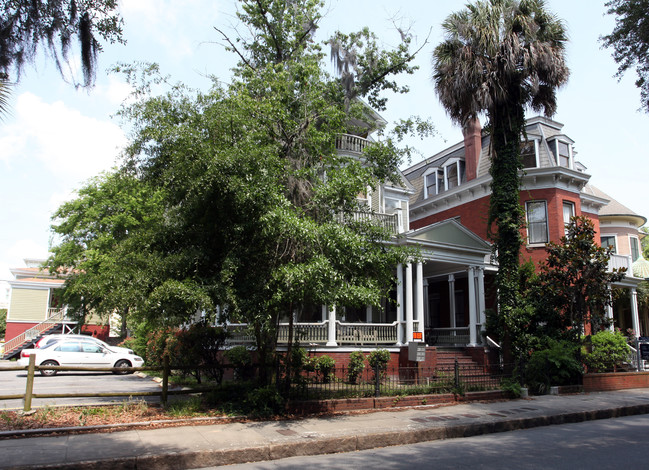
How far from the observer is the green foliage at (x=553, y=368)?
14680mm

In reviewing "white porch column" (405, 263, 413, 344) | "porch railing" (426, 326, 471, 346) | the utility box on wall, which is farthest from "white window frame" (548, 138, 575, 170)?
the utility box on wall

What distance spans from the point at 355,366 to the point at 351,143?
10.1m

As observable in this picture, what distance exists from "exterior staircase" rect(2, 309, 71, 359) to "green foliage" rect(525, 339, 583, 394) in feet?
101

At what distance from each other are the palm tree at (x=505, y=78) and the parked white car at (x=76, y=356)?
16517 mm

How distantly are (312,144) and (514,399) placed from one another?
938 cm

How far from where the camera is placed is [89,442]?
7590mm

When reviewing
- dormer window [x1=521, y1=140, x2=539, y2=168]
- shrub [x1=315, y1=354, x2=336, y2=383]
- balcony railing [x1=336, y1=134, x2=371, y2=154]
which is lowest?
shrub [x1=315, y1=354, x2=336, y2=383]

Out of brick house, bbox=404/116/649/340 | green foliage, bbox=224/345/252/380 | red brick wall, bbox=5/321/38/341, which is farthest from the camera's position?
red brick wall, bbox=5/321/38/341

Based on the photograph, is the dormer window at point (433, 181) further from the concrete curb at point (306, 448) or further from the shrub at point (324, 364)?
the concrete curb at point (306, 448)

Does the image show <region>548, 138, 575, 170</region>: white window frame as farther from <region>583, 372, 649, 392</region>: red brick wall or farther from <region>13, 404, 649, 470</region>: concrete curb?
<region>13, 404, 649, 470</region>: concrete curb

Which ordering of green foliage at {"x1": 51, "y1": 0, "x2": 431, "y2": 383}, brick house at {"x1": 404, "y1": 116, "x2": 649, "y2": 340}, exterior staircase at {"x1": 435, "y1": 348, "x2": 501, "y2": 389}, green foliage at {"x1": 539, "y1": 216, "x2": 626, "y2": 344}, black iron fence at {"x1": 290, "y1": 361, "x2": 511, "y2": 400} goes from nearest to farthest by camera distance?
1. green foliage at {"x1": 51, "y1": 0, "x2": 431, "y2": 383}
2. black iron fence at {"x1": 290, "y1": 361, "x2": 511, "y2": 400}
3. exterior staircase at {"x1": 435, "y1": 348, "x2": 501, "y2": 389}
4. green foliage at {"x1": 539, "y1": 216, "x2": 626, "y2": 344}
5. brick house at {"x1": 404, "y1": 116, "x2": 649, "y2": 340}

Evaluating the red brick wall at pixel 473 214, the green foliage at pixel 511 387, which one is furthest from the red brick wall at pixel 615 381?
the red brick wall at pixel 473 214

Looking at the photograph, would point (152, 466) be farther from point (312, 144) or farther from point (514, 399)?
point (514, 399)

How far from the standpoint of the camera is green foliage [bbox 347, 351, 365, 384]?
573 inches
